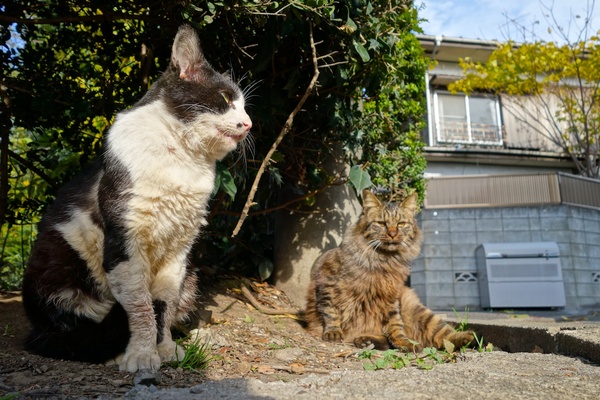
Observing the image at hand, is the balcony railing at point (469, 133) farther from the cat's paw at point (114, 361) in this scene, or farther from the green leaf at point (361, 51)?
the cat's paw at point (114, 361)

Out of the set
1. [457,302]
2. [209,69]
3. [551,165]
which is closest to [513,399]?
[209,69]

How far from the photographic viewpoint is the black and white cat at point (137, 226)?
2.20 m

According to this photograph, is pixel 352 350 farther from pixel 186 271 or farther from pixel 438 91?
pixel 438 91

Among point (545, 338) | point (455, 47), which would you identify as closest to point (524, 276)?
point (545, 338)

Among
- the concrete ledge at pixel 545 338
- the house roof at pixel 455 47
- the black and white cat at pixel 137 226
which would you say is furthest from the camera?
the house roof at pixel 455 47

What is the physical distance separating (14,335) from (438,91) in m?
14.2

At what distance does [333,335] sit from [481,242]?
7323mm

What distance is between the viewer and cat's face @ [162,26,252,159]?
2359mm

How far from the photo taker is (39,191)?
398 cm

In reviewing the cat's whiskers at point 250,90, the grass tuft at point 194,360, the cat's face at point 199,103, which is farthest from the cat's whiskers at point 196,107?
the grass tuft at point 194,360

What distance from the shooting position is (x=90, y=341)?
2242 millimetres

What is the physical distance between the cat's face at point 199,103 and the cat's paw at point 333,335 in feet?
5.56

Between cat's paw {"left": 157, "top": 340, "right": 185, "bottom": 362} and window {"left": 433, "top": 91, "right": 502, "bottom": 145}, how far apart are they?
13750mm

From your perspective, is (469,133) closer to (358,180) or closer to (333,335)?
(358,180)
